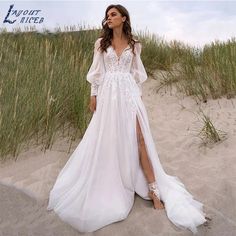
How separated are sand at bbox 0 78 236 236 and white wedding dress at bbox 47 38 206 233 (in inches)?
4.0

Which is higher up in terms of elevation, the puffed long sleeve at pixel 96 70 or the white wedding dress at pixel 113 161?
the puffed long sleeve at pixel 96 70

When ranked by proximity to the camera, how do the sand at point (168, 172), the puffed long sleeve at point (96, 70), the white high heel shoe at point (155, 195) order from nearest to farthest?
the sand at point (168, 172), the white high heel shoe at point (155, 195), the puffed long sleeve at point (96, 70)

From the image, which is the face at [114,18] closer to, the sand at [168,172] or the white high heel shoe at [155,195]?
the white high heel shoe at [155,195]

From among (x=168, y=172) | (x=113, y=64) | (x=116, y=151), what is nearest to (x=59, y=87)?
(x=168, y=172)

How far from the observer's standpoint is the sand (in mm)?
3092

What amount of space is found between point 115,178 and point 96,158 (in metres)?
0.21

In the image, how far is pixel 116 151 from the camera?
321 centimetres

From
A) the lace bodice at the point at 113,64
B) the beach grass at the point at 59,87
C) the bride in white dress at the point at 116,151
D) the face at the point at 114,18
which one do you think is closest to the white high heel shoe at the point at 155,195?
the bride in white dress at the point at 116,151

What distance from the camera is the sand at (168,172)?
3.09 metres

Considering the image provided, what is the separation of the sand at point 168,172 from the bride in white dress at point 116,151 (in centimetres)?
11

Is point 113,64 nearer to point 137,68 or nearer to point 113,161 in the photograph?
point 137,68

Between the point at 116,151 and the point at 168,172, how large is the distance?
3.74ft

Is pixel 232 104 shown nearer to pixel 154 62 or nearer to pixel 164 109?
pixel 164 109

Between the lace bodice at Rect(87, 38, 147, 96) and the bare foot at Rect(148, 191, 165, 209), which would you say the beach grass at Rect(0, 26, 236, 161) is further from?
the bare foot at Rect(148, 191, 165, 209)
